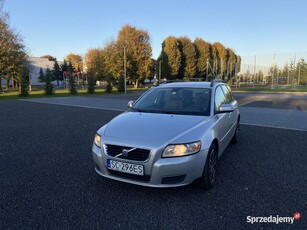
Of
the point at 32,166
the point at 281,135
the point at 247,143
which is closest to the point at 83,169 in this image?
the point at 32,166

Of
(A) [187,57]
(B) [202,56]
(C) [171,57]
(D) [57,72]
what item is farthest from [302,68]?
(D) [57,72]

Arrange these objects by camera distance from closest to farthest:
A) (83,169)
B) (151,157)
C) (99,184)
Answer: (151,157)
(99,184)
(83,169)

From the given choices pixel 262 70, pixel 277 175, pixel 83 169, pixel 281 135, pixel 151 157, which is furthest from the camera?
pixel 262 70

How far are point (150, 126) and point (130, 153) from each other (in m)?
0.55

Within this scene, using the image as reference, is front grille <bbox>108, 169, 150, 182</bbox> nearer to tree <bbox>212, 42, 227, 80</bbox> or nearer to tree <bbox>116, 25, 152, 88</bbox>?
tree <bbox>116, 25, 152, 88</bbox>

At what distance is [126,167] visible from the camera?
9.96 ft

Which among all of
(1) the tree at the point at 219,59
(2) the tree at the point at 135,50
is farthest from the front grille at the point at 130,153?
(1) the tree at the point at 219,59

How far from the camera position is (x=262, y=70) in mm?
50688

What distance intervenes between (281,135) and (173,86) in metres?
4.38

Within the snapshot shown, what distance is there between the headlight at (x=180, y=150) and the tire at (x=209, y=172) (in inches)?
14.6

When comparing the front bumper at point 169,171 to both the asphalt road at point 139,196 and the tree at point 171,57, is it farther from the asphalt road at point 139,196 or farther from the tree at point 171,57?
the tree at point 171,57

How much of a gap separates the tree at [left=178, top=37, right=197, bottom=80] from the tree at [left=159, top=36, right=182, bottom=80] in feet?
7.23

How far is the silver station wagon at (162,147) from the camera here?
2.92 metres

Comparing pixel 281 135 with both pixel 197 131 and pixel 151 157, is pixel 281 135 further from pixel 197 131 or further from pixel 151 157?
pixel 151 157
